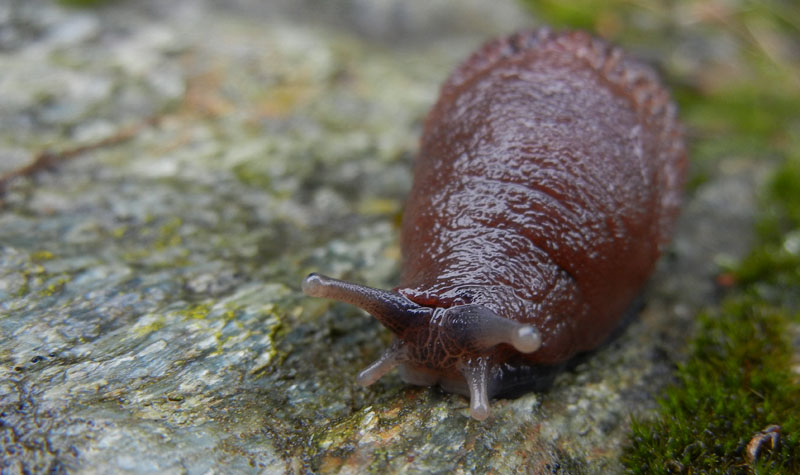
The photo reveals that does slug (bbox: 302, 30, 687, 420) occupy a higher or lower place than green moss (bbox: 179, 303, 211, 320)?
higher

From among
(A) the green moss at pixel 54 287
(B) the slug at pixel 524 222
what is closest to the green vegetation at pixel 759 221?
(B) the slug at pixel 524 222

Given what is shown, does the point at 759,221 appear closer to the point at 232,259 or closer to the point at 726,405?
the point at 726,405

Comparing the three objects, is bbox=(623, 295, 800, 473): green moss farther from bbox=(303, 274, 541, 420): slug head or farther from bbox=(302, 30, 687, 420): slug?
bbox=(303, 274, 541, 420): slug head

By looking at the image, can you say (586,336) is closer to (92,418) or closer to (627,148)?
(627,148)

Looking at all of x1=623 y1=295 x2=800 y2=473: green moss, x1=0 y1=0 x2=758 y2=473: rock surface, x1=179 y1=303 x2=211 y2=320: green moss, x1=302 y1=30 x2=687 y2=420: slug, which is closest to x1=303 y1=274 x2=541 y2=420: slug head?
x1=302 y1=30 x2=687 y2=420: slug

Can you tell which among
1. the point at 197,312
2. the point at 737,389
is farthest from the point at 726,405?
the point at 197,312

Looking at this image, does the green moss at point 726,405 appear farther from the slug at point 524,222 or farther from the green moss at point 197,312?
the green moss at point 197,312

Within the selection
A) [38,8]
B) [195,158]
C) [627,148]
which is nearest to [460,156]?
[627,148]
